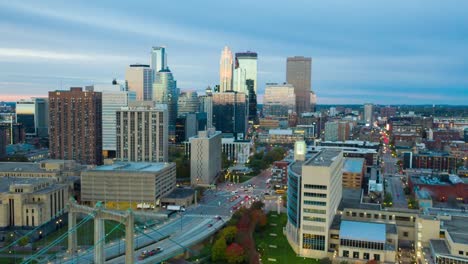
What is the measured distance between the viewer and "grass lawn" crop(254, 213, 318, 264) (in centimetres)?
3794

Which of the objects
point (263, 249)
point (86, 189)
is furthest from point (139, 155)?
point (263, 249)

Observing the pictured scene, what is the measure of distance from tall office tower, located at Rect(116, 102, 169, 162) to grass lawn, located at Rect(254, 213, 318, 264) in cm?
2932

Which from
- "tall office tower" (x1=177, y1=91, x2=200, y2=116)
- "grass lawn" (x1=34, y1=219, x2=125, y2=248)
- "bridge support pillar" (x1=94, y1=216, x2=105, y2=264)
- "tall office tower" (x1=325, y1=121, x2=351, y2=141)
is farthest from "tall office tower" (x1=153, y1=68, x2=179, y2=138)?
"bridge support pillar" (x1=94, y1=216, x2=105, y2=264)

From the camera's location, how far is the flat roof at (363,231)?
3744 cm

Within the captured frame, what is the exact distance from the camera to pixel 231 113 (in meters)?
140

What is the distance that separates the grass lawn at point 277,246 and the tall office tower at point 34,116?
95.1m

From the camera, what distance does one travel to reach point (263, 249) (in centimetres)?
3994

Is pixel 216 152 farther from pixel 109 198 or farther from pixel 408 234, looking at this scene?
pixel 408 234

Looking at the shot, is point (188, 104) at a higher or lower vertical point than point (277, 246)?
higher

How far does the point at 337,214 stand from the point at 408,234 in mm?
6562

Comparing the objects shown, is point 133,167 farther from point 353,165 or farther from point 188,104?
point 188,104

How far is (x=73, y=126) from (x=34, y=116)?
6499 centimetres

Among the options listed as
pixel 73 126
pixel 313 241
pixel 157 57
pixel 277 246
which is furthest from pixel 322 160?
pixel 157 57

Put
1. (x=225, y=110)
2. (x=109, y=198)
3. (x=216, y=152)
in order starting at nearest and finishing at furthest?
(x=109, y=198)
(x=216, y=152)
(x=225, y=110)
